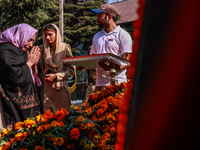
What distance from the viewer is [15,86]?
318cm

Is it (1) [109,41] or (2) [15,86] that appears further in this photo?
(1) [109,41]

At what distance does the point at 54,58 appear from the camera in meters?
4.45

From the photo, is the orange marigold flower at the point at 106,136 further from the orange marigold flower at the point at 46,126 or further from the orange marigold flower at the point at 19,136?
the orange marigold flower at the point at 19,136

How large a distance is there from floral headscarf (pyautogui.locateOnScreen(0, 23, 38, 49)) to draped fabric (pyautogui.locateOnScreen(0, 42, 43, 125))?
83mm

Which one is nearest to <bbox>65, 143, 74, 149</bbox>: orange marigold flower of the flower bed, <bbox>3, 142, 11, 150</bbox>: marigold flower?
the flower bed

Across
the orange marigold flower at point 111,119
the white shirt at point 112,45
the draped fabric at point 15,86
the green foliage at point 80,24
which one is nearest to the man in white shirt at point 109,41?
the white shirt at point 112,45

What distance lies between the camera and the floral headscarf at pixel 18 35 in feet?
11.0

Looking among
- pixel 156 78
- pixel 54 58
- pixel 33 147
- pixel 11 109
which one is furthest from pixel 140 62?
pixel 54 58

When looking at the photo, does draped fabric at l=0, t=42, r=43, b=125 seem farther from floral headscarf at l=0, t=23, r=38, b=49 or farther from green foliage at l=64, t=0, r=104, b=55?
green foliage at l=64, t=0, r=104, b=55

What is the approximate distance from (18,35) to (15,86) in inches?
29.3

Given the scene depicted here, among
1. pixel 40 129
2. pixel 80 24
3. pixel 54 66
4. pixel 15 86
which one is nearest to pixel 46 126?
pixel 40 129

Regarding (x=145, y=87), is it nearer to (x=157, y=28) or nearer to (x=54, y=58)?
(x=157, y=28)

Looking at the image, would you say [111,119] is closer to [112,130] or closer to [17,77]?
[112,130]

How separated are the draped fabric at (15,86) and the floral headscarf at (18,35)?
0.27 ft
